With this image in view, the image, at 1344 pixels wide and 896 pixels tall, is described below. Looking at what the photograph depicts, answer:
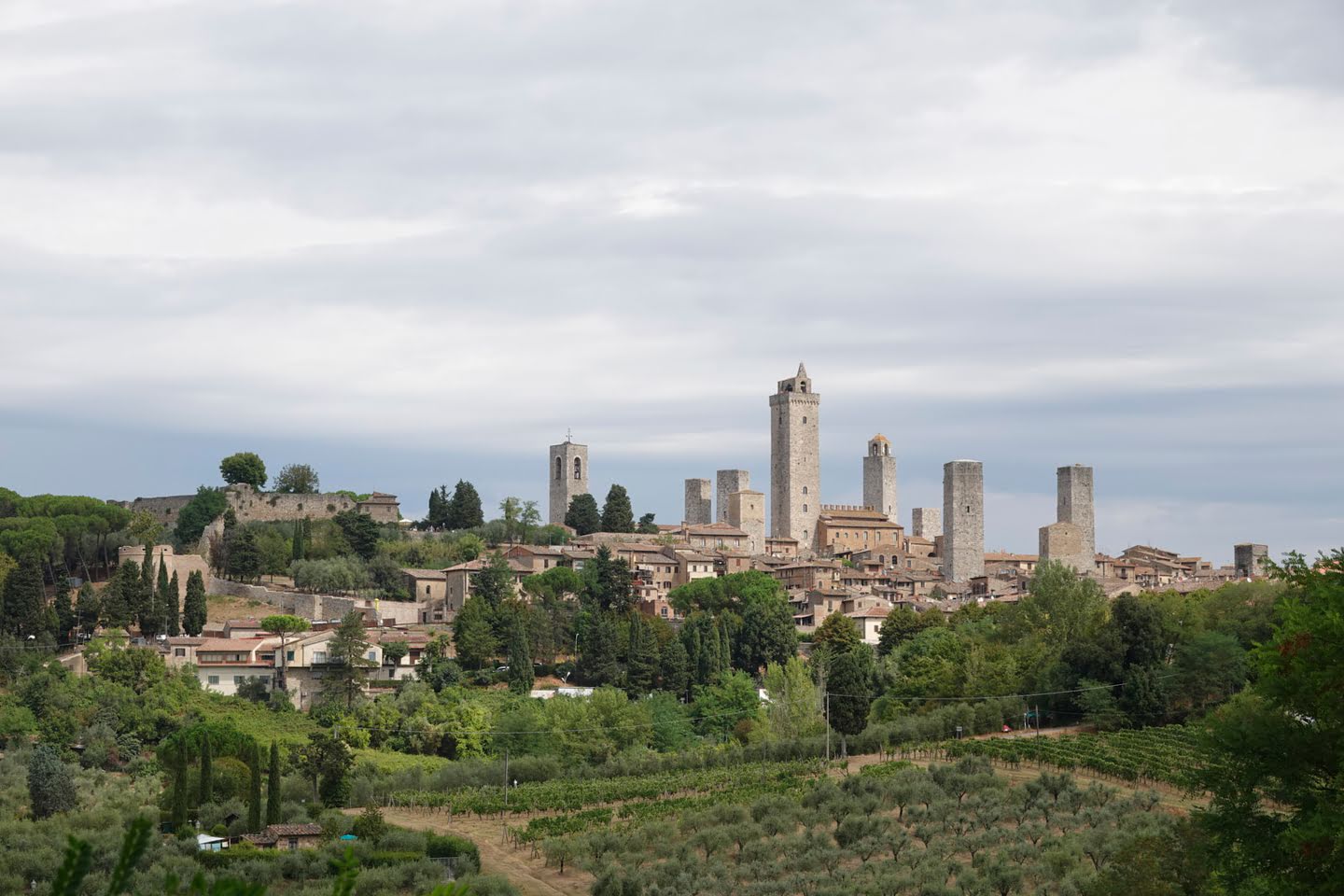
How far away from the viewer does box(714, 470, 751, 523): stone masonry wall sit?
93.3 meters

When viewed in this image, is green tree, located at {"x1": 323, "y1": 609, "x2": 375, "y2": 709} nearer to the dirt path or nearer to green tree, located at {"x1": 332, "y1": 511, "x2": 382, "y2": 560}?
the dirt path

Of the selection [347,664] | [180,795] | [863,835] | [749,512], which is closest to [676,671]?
[347,664]

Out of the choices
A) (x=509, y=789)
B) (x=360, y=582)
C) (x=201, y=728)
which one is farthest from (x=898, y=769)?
(x=360, y=582)

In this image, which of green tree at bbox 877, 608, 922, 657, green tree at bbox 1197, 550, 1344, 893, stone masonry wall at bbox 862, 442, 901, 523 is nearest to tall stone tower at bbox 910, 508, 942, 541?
stone masonry wall at bbox 862, 442, 901, 523

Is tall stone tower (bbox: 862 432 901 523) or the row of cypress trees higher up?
tall stone tower (bbox: 862 432 901 523)

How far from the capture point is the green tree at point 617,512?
8519cm

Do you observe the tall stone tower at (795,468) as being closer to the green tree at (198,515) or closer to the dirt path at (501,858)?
the green tree at (198,515)

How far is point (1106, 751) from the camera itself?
3900cm

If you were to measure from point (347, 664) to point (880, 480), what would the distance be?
5070cm

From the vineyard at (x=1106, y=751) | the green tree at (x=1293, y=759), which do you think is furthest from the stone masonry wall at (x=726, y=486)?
the green tree at (x=1293, y=759)

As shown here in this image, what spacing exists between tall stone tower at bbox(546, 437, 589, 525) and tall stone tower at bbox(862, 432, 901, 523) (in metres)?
17.8

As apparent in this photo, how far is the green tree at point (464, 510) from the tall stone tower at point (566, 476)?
12.2m

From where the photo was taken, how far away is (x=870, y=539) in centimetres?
9119

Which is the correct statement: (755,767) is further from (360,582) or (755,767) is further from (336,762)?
(360,582)
